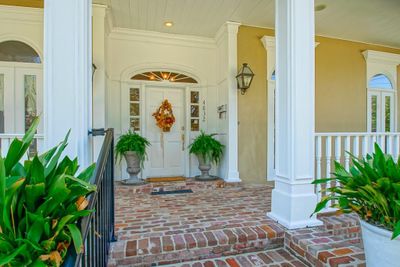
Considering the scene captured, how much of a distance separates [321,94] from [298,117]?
3212mm

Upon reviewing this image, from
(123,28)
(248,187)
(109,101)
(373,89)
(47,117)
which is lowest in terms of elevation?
(248,187)

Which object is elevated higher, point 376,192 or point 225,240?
point 376,192

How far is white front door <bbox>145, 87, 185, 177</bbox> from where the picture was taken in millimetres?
4711

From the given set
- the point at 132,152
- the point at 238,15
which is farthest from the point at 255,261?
the point at 238,15

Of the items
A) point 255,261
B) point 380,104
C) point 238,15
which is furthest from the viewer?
point 380,104

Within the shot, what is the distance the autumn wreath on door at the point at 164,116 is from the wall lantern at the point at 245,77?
1484 millimetres

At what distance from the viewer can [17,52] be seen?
3.64 metres

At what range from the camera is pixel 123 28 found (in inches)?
173

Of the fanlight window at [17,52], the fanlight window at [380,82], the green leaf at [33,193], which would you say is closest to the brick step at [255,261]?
the green leaf at [33,193]

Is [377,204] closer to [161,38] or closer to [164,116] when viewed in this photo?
[164,116]

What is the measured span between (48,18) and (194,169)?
12.2 ft

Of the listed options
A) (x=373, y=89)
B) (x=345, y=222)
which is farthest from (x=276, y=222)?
(x=373, y=89)

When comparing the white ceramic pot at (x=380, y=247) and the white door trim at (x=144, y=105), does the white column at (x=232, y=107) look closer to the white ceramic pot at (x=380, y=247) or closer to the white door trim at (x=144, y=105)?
the white door trim at (x=144, y=105)

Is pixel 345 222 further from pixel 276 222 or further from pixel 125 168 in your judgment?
pixel 125 168
